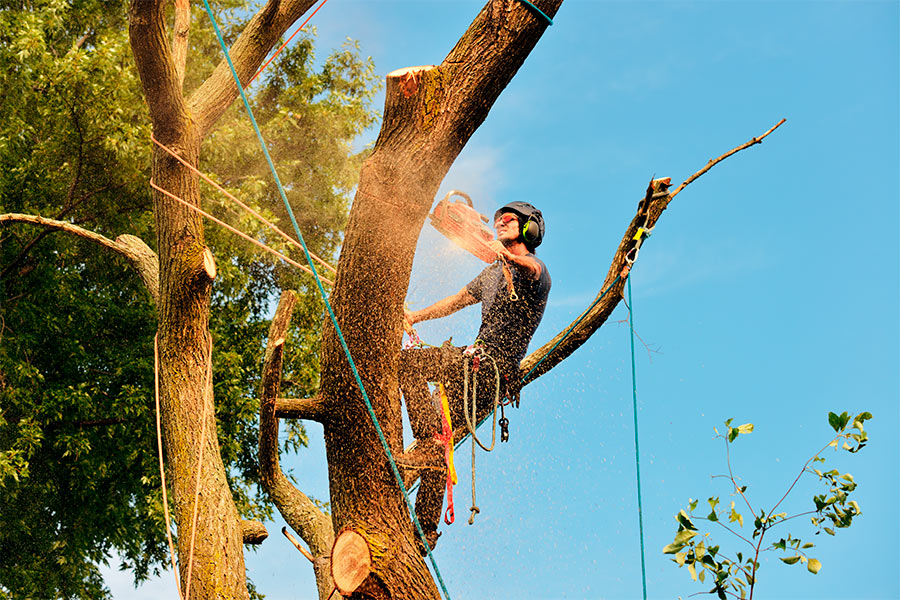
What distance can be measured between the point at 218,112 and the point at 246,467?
4.05 m

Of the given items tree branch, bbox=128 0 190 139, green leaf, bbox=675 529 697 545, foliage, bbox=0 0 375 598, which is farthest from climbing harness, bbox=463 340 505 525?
foliage, bbox=0 0 375 598

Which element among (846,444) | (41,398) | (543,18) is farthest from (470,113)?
(41,398)

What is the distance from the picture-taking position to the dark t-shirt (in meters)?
3.24

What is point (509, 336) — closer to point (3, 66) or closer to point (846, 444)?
point (846, 444)

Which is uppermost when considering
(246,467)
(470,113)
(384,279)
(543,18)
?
(246,467)

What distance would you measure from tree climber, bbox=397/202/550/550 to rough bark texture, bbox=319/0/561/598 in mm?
211

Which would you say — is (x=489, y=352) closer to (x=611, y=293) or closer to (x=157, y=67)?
(x=611, y=293)

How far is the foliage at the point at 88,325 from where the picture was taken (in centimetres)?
691

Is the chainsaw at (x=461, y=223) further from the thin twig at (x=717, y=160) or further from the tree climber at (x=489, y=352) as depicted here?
the thin twig at (x=717, y=160)

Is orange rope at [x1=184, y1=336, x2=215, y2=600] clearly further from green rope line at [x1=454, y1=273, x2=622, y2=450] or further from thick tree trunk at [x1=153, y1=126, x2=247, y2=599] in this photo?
green rope line at [x1=454, y1=273, x2=622, y2=450]

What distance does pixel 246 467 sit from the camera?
776 cm

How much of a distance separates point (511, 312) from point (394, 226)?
76cm

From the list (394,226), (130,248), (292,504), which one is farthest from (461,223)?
(130,248)

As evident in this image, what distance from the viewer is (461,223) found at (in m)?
3.31
